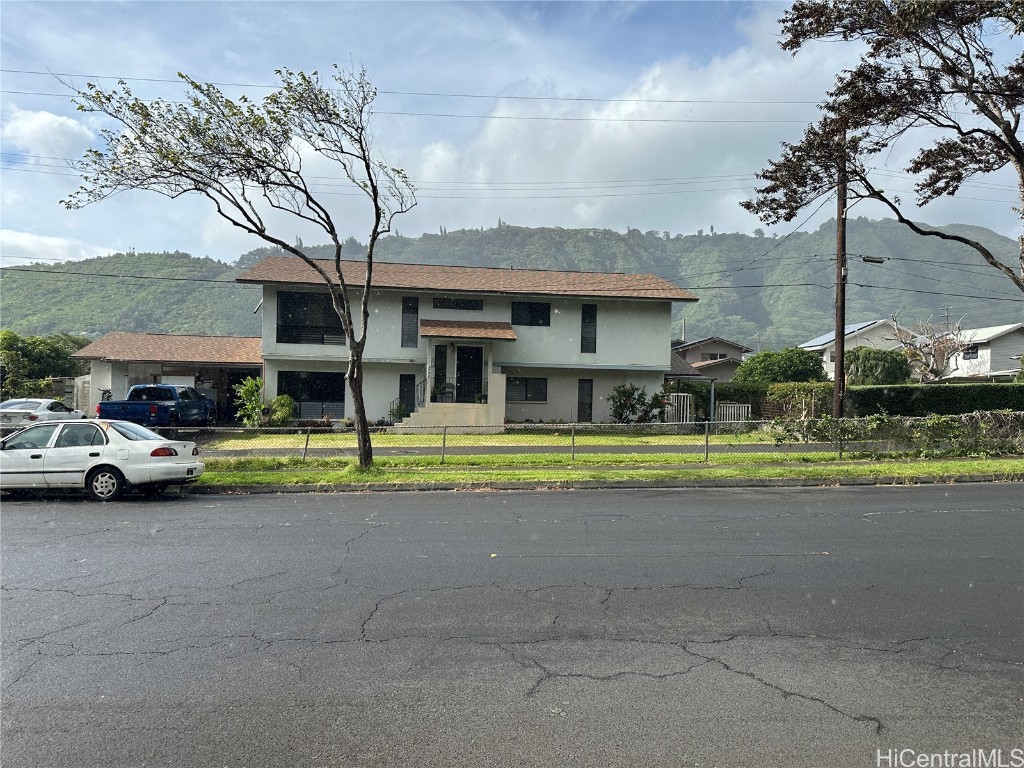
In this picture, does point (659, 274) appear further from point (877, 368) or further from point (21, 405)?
point (21, 405)

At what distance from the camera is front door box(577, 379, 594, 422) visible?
104ft

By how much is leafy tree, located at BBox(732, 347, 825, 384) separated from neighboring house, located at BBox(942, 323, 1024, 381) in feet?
50.0

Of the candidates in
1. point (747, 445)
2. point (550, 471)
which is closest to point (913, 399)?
point (747, 445)

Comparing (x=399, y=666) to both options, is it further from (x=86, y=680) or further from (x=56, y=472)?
(x=56, y=472)

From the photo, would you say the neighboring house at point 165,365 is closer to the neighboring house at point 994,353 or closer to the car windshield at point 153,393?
the car windshield at point 153,393

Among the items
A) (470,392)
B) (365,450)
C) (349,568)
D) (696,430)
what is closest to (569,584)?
(349,568)

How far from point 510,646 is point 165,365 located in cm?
3209

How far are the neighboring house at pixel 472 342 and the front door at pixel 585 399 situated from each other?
5 centimetres

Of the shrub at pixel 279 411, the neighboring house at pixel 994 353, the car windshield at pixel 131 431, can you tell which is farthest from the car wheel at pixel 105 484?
the neighboring house at pixel 994 353

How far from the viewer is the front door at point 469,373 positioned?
1178 inches

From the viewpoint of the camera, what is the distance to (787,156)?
627 inches

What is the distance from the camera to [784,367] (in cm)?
4119

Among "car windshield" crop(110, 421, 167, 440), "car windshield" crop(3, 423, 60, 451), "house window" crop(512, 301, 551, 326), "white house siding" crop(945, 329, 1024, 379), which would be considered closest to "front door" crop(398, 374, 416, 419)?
"house window" crop(512, 301, 551, 326)

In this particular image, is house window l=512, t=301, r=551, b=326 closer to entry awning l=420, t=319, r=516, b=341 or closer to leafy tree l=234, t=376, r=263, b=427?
entry awning l=420, t=319, r=516, b=341
